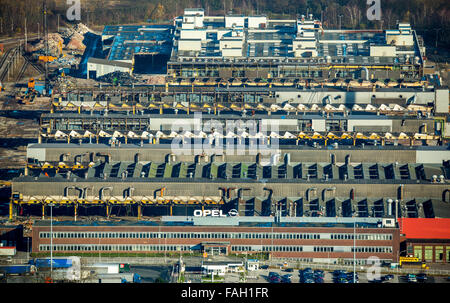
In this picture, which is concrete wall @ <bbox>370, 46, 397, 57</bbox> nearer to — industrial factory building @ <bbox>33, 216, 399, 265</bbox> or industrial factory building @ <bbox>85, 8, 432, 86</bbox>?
industrial factory building @ <bbox>85, 8, 432, 86</bbox>

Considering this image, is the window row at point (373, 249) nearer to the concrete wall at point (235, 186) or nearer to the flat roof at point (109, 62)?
the concrete wall at point (235, 186)

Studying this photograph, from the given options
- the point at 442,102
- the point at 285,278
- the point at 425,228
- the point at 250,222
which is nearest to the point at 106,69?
the point at 442,102

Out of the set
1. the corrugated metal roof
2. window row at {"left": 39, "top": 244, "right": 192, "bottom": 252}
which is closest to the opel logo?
window row at {"left": 39, "top": 244, "right": 192, "bottom": 252}

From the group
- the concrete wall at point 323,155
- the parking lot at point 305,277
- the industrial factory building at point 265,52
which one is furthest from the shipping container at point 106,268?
the industrial factory building at point 265,52

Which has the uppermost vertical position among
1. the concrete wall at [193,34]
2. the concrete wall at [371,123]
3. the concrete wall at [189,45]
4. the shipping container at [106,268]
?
the concrete wall at [193,34]

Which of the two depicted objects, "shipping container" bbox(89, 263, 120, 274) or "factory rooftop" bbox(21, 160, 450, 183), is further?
"factory rooftop" bbox(21, 160, 450, 183)
